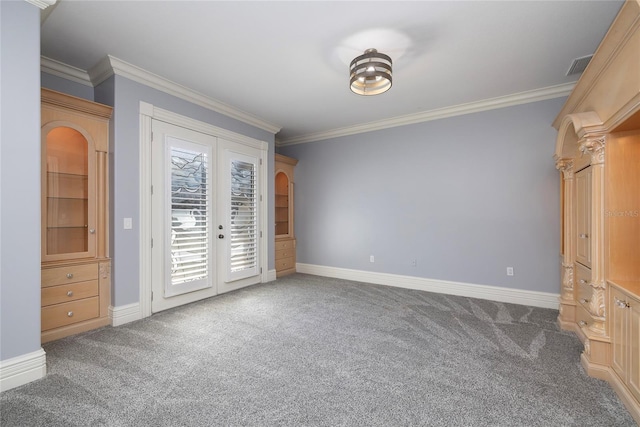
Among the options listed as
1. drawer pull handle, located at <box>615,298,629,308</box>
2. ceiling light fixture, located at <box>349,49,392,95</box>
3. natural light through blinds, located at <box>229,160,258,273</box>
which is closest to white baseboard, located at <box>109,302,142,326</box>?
natural light through blinds, located at <box>229,160,258,273</box>

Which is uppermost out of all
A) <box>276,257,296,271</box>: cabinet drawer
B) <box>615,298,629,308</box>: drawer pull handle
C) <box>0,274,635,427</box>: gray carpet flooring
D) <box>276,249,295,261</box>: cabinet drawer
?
<box>615,298,629,308</box>: drawer pull handle

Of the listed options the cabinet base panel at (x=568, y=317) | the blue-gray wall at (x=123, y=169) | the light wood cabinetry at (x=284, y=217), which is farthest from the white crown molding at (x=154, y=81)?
the cabinet base panel at (x=568, y=317)

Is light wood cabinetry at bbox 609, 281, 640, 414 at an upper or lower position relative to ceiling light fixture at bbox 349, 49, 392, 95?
lower

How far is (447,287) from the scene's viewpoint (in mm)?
4320

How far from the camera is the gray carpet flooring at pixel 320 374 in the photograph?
5.59ft

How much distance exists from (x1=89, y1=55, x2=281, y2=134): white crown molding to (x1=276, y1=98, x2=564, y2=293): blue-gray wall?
196 centimetres

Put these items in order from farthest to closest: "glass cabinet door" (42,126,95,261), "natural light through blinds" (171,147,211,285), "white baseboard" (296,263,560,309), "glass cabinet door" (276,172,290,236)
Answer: "glass cabinet door" (276,172,290,236), "white baseboard" (296,263,560,309), "natural light through blinds" (171,147,211,285), "glass cabinet door" (42,126,95,261)

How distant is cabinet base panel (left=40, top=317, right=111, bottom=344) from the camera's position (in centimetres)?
264

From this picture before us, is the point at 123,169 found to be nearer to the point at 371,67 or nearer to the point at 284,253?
the point at 371,67

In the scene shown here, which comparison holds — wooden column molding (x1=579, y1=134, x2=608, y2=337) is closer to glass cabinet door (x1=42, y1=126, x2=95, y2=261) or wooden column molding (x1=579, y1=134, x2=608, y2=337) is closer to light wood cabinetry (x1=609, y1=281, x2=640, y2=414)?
light wood cabinetry (x1=609, y1=281, x2=640, y2=414)

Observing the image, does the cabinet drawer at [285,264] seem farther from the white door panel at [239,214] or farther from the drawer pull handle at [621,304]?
the drawer pull handle at [621,304]

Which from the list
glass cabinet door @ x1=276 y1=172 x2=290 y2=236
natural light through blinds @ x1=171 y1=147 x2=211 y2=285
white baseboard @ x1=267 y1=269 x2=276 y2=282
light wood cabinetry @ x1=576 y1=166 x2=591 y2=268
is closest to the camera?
light wood cabinetry @ x1=576 y1=166 x2=591 y2=268

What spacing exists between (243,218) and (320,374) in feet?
9.49

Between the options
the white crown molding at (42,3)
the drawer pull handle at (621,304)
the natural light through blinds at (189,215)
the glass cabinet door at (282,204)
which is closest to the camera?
the drawer pull handle at (621,304)
